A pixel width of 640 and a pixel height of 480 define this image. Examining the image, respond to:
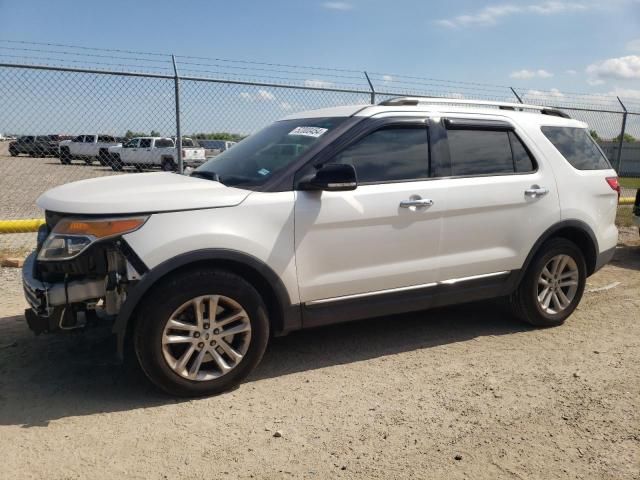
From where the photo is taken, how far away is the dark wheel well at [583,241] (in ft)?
15.8

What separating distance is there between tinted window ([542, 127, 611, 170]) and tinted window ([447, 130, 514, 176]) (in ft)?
1.78

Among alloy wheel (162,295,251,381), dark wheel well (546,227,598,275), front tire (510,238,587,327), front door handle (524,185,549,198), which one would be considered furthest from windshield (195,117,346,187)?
dark wheel well (546,227,598,275)

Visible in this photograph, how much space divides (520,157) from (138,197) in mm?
3042

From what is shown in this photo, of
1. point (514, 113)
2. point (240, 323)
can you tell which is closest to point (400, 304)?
point (240, 323)

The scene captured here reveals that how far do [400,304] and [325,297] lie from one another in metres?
0.62

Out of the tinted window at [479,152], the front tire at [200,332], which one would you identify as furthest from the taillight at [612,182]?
the front tire at [200,332]

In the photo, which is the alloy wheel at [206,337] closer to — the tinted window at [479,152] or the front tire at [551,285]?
the tinted window at [479,152]

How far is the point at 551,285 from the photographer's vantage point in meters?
4.86

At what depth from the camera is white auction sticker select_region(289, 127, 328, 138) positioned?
3959 mm

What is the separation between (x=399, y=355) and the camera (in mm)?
4238

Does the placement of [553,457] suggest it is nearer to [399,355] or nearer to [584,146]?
[399,355]

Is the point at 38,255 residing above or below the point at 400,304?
above

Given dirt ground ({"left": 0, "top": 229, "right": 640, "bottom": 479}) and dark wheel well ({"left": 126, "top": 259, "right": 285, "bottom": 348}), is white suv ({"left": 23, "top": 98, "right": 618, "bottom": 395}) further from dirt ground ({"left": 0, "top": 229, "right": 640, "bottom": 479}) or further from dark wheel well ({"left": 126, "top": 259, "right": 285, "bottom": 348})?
dirt ground ({"left": 0, "top": 229, "right": 640, "bottom": 479})

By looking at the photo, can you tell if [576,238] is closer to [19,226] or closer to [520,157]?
[520,157]
